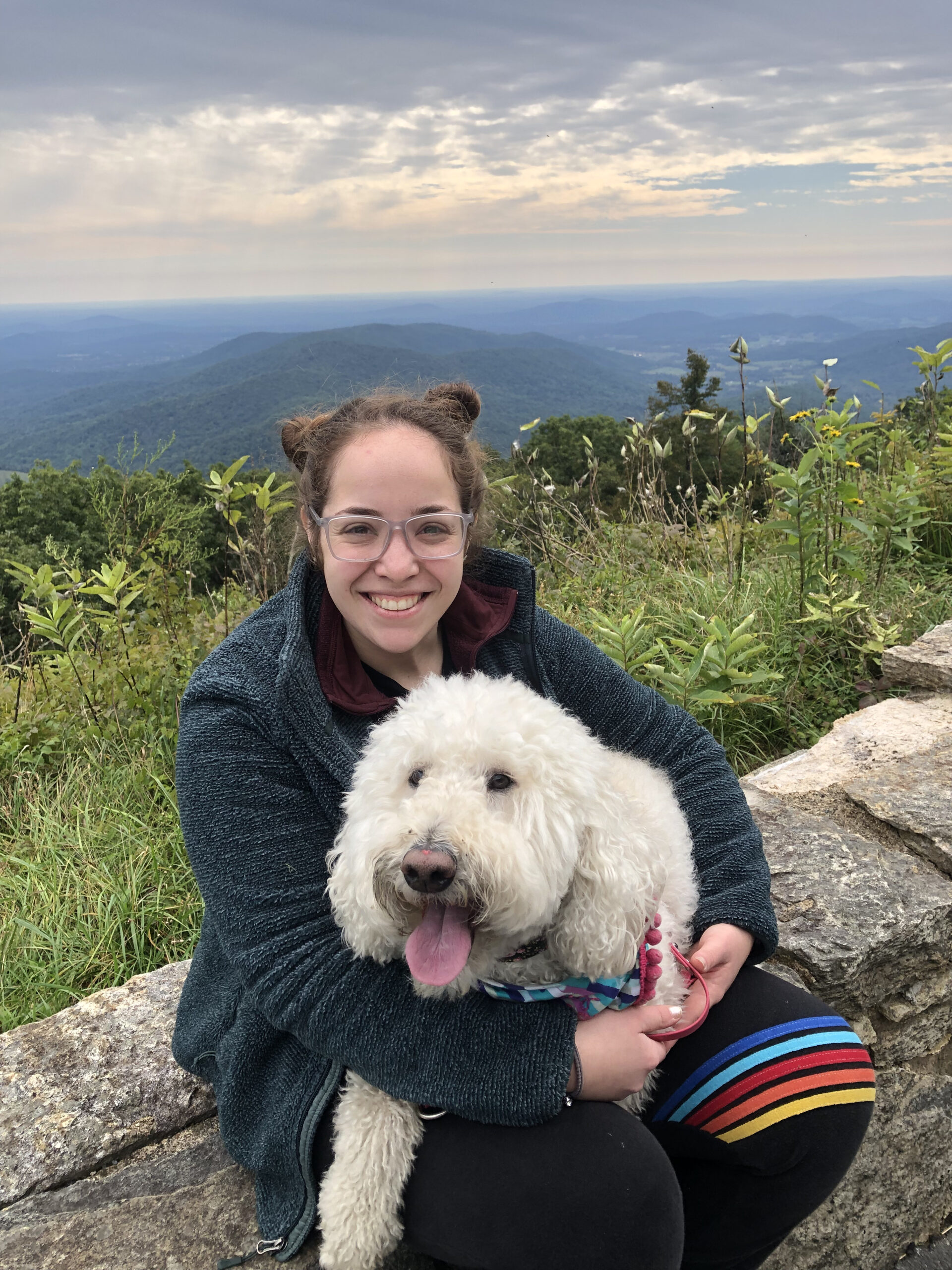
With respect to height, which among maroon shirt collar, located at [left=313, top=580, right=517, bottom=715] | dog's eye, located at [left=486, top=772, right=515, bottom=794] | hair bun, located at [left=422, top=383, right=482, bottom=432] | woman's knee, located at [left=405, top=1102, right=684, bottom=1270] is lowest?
woman's knee, located at [left=405, top=1102, right=684, bottom=1270]

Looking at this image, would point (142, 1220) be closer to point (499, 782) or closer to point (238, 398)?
point (499, 782)

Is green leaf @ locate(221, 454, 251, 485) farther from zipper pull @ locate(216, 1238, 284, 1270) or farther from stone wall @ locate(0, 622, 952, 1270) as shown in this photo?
zipper pull @ locate(216, 1238, 284, 1270)

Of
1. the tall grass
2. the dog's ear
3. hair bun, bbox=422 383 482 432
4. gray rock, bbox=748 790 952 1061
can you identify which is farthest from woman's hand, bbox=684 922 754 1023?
the tall grass

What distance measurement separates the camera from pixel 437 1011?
1430 millimetres

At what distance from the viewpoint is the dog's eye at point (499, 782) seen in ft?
4.78

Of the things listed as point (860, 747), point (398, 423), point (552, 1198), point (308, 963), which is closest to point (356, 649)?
point (398, 423)

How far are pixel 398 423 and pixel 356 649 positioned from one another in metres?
0.54

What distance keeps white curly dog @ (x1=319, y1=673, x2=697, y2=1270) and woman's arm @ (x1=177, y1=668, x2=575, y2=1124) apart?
0.20 feet

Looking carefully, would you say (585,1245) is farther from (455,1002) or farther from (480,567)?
(480,567)

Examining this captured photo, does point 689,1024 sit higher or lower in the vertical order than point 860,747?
higher

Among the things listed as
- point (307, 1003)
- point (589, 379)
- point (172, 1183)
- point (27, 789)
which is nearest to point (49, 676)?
point (27, 789)

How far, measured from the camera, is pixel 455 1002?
4.75 feet

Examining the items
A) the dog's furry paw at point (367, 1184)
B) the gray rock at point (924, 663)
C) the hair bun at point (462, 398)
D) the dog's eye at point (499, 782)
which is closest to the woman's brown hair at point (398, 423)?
the hair bun at point (462, 398)

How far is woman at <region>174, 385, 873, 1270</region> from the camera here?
138 centimetres
